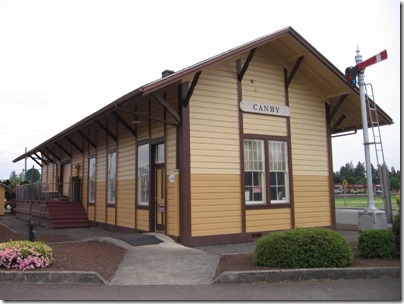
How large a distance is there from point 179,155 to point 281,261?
4751 millimetres

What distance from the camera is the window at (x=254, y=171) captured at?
41.5 ft

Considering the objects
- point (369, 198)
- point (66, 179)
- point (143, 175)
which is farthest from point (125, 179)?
point (66, 179)

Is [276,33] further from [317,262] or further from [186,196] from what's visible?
[317,262]

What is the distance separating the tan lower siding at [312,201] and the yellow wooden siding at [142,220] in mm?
4765

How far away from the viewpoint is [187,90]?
11.6 meters

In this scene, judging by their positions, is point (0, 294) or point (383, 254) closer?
point (0, 294)

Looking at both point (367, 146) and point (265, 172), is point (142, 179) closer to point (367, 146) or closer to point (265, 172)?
point (265, 172)

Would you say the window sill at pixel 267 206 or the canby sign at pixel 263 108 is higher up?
the canby sign at pixel 263 108

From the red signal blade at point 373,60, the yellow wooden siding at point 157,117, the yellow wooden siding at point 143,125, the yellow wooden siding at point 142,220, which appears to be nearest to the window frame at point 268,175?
the yellow wooden siding at point 157,117

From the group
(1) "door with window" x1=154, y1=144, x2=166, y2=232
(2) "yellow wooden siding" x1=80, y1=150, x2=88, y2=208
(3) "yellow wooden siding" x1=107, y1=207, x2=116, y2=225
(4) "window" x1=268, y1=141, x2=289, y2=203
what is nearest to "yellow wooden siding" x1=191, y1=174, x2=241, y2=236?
(1) "door with window" x1=154, y1=144, x2=166, y2=232

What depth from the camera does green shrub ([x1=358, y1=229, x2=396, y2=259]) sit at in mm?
8430

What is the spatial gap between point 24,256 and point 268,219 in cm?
731

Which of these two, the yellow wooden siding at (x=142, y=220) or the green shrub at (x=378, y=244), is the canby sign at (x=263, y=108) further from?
the green shrub at (x=378, y=244)

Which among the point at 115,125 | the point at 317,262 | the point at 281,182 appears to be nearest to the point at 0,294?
the point at 317,262
